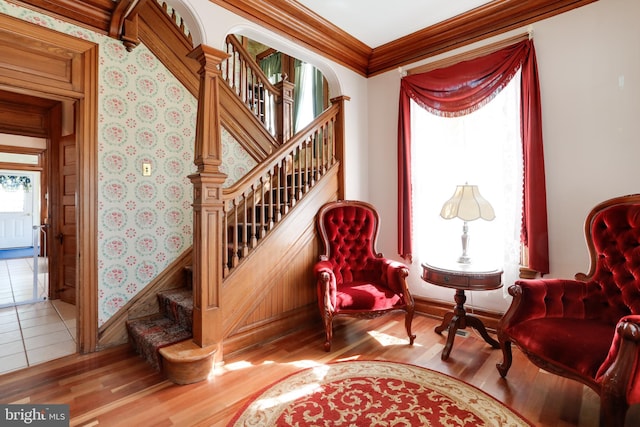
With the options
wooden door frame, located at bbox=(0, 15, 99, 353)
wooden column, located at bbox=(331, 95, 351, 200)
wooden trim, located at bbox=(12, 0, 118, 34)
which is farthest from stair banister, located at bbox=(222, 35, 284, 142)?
wooden door frame, located at bbox=(0, 15, 99, 353)

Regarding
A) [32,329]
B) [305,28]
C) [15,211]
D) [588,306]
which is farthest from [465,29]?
[15,211]

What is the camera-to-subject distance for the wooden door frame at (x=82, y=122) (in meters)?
2.38

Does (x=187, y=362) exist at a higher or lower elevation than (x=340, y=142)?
lower

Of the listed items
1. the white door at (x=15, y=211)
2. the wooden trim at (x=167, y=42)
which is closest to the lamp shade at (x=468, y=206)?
the wooden trim at (x=167, y=42)

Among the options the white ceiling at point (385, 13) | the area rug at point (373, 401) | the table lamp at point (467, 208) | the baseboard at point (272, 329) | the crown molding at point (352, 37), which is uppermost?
the white ceiling at point (385, 13)

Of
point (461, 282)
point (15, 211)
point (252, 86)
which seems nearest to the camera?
point (461, 282)

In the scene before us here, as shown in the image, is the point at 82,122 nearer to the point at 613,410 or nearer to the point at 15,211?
the point at 613,410

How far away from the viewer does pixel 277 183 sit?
283 centimetres

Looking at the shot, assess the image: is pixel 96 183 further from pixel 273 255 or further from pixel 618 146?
pixel 618 146

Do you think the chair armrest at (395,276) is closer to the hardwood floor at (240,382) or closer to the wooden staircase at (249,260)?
the hardwood floor at (240,382)

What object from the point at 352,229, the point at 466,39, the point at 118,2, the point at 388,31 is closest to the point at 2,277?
the point at 118,2

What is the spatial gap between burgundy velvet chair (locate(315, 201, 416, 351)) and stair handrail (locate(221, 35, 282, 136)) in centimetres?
166

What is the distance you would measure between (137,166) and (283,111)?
203cm

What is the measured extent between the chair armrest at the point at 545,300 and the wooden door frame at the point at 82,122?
3.16 meters
